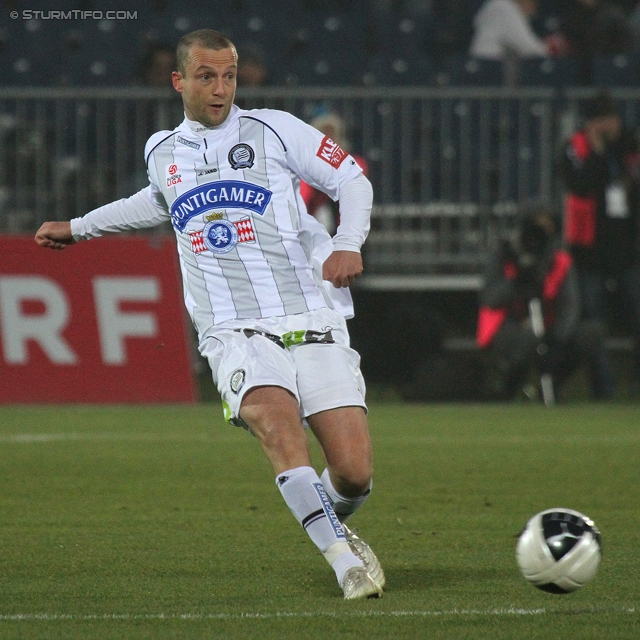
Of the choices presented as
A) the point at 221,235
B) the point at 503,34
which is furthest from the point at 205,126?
the point at 503,34

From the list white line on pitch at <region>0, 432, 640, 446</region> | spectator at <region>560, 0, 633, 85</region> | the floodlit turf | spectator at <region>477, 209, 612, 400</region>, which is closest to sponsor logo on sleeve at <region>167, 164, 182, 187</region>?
the floodlit turf

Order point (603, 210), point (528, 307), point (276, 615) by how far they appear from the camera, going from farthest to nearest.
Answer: point (603, 210) < point (528, 307) < point (276, 615)

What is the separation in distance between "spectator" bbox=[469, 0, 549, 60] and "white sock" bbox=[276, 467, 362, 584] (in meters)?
10.8

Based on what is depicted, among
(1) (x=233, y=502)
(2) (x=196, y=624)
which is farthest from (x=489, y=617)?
(1) (x=233, y=502)

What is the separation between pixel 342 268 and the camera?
4809 millimetres

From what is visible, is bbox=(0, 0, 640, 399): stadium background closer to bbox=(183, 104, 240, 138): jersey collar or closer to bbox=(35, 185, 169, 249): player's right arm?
bbox=(35, 185, 169, 249): player's right arm

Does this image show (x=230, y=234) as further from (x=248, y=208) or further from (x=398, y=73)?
(x=398, y=73)

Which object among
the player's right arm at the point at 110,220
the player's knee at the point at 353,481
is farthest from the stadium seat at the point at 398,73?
the player's knee at the point at 353,481

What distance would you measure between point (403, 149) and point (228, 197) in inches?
341

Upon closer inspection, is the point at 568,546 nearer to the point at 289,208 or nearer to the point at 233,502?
the point at 289,208

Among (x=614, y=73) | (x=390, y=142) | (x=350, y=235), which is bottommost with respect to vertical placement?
(x=350, y=235)

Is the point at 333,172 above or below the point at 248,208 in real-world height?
above

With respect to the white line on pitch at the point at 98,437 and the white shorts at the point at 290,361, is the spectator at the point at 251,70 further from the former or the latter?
the white shorts at the point at 290,361

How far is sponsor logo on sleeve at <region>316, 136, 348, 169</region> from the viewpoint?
516 cm
